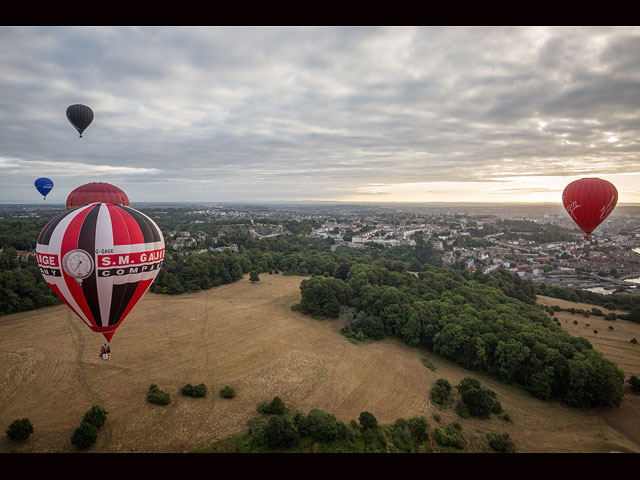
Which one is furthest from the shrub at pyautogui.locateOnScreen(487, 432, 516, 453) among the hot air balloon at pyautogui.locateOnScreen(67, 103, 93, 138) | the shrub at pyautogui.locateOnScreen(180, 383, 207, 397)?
the hot air balloon at pyautogui.locateOnScreen(67, 103, 93, 138)

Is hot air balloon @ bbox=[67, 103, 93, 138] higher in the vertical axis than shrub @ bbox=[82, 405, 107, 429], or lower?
higher

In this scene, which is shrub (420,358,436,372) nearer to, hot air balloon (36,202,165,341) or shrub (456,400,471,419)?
shrub (456,400,471,419)

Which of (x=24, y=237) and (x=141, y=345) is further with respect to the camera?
(x=24, y=237)

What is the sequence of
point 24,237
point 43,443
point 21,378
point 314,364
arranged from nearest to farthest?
point 43,443, point 21,378, point 314,364, point 24,237

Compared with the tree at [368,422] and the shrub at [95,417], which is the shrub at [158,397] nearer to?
the shrub at [95,417]

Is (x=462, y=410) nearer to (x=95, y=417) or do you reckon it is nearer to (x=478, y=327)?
(x=478, y=327)

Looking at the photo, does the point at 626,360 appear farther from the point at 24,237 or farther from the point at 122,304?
the point at 24,237

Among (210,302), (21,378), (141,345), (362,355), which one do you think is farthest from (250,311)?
(21,378)
